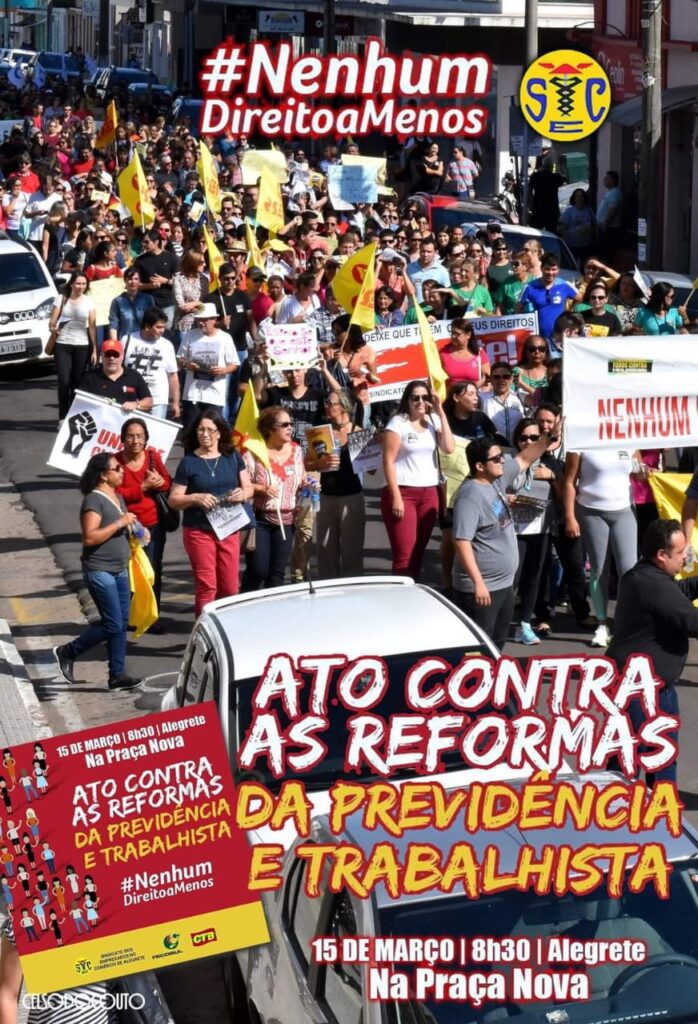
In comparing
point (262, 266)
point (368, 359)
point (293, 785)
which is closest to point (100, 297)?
point (262, 266)

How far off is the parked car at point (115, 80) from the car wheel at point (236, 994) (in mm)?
47179

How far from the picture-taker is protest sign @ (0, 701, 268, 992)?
5.53 m

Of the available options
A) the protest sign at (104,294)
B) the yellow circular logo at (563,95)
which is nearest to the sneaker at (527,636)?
the protest sign at (104,294)

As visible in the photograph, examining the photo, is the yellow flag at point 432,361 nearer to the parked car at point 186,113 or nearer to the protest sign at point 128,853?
the protest sign at point 128,853

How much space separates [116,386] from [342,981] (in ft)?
31.2

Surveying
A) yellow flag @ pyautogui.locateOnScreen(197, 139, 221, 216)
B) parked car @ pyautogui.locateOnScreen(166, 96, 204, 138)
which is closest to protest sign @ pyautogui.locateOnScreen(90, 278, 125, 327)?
yellow flag @ pyautogui.locateOnScreen(197, 139, 221, 216)

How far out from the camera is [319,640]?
7.81 metres

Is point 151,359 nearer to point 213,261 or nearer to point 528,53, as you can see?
point 213,261

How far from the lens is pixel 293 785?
693 centimetres

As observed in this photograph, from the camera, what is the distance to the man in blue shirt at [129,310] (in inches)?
683

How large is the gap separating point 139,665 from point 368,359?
336 centimetres

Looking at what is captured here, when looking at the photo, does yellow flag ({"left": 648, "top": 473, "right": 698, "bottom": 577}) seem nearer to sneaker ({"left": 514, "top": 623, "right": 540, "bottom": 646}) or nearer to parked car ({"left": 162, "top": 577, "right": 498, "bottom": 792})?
sneaker ({"left": 514, "top": 623, "right": 540, "bottom": 646})

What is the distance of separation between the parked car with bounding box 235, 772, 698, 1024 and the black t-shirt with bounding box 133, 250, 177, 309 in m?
14.9

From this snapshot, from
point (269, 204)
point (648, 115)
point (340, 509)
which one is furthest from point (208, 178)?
point (340, 509)
